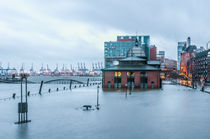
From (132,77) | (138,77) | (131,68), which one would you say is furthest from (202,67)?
(132,77)

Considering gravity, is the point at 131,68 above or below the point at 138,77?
above

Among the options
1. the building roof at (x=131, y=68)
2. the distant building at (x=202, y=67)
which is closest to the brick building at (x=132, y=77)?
the building roof at (x=131, y=68)

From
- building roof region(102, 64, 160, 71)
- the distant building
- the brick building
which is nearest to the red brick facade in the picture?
the brick building

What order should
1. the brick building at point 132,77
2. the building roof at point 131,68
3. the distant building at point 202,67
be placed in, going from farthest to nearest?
the distant building at point 202,67 < the brick building at point 132,77 < the building roof at point 131,68

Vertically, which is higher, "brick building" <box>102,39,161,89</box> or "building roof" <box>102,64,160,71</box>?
"building roof" <box>102,64,160,71</box>

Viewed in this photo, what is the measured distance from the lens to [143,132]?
61.8 ft

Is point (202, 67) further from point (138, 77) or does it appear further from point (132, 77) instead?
point (132, 77)

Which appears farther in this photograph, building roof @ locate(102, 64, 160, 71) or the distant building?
the distant building

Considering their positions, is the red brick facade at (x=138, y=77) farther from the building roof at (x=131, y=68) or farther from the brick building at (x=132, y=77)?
the building roof at (x=131, y=68)

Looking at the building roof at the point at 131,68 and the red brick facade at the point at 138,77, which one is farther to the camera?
the red brick facade at the point at 138,77

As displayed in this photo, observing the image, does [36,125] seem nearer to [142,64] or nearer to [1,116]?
[1,116]

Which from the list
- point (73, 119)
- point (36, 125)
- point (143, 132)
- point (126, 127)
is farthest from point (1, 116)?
point (143, 132)

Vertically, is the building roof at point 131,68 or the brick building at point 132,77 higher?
the building roof at point 131,68

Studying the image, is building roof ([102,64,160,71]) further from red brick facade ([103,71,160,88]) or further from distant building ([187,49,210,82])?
→ distant building ([187,49,210,82])
